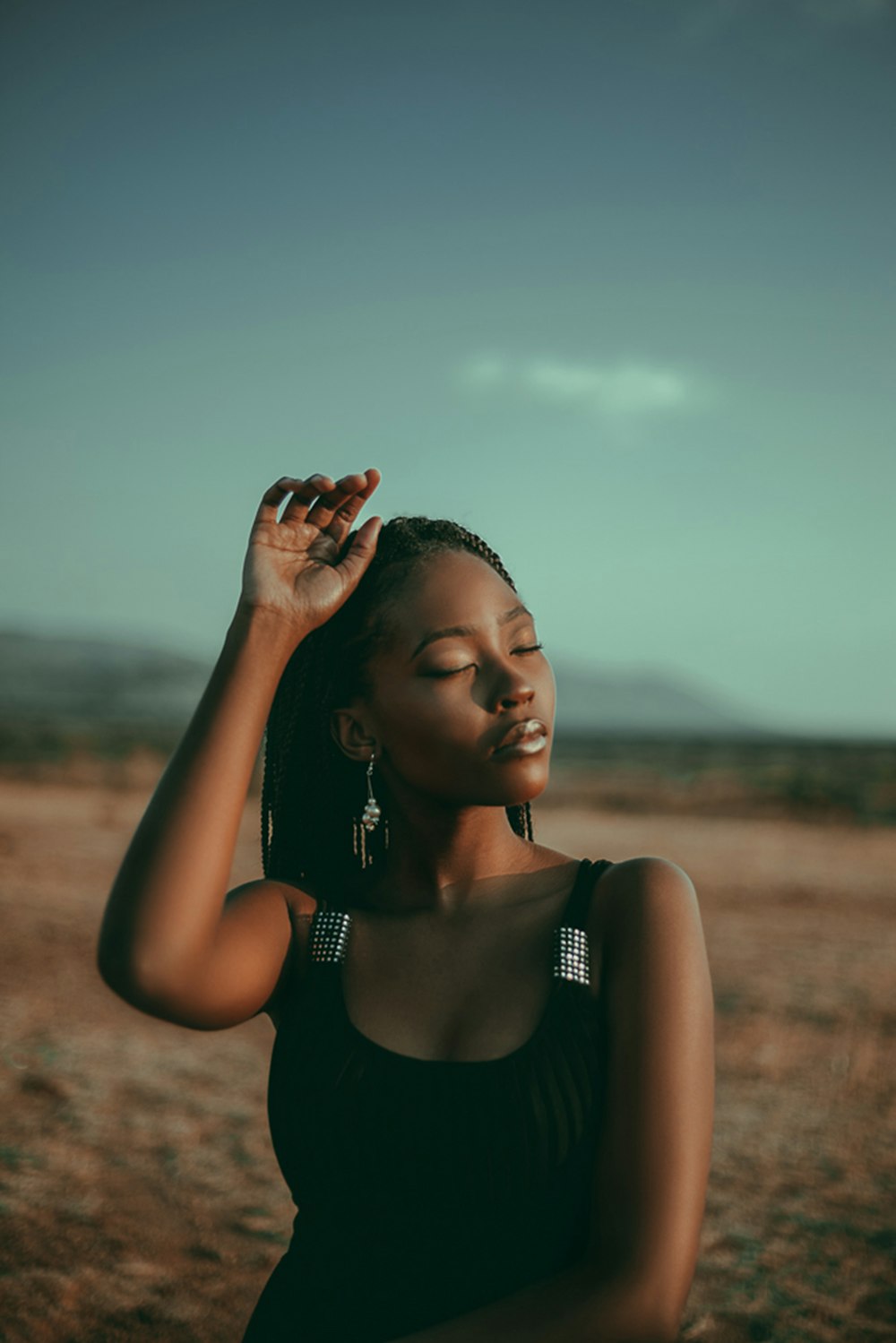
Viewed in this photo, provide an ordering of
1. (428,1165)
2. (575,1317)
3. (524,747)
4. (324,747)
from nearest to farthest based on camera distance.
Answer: (575,1317) → (428,1165) → (524,747) → (324,747)

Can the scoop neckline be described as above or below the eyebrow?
below

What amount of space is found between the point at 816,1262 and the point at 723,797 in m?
29.9

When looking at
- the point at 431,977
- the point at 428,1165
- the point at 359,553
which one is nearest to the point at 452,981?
the point at 431,977

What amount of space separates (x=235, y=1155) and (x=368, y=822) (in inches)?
165

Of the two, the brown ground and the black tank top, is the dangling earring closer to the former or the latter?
the black tank top

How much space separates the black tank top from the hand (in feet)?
2.27

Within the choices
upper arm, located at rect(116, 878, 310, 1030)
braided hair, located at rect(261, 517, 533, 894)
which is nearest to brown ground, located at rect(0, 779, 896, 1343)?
braided hair, located at rect(261, 517, 533, 894)

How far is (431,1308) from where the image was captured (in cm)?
177

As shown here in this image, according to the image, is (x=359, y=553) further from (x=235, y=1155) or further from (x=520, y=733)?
(x=235, y=1155)

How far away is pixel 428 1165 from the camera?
1756mm

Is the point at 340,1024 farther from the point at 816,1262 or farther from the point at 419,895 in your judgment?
the point at 816,1262

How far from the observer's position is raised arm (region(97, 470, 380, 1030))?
5.99 feet

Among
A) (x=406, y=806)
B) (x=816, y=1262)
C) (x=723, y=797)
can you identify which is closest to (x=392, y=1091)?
(x=406, y=806)

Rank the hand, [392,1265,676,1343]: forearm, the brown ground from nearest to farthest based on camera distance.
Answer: [392,1265,676,1343]: forearm
the hand
the brown ground
